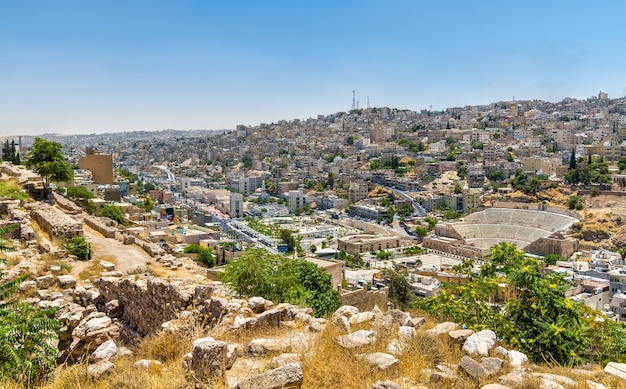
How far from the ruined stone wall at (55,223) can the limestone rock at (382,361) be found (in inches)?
337

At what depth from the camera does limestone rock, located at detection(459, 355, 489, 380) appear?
352 cm

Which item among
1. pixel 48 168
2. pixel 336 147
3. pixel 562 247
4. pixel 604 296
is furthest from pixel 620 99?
pixel 48 168

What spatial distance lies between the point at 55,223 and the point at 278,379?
9.22 m

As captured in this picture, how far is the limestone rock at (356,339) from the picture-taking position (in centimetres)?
399

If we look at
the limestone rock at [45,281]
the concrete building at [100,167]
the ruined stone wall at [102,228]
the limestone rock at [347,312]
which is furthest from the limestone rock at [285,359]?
the concrete building at [100,167]

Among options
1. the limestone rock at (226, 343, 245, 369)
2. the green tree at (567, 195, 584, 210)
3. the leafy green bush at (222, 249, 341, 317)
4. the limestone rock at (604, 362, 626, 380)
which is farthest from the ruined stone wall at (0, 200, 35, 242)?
the green tree at (567, 195, 584, 210)

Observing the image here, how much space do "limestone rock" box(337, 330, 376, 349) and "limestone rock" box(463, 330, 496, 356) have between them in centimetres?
78

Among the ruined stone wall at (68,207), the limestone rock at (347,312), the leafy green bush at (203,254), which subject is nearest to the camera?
the limestone rock at (347,312)

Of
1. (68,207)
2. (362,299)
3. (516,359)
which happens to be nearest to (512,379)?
(516,359)

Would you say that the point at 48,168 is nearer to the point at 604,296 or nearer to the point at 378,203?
the point at 604,296

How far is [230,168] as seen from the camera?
314 ft

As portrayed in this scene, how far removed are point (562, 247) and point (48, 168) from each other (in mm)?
37616

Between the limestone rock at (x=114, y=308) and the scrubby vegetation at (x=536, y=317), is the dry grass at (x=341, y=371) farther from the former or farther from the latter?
the limestone rock at (x=114, y=308)

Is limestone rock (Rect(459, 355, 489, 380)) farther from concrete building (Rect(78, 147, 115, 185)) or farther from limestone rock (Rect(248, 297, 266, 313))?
concrete building (Rect(78, 147, 115, 185))
